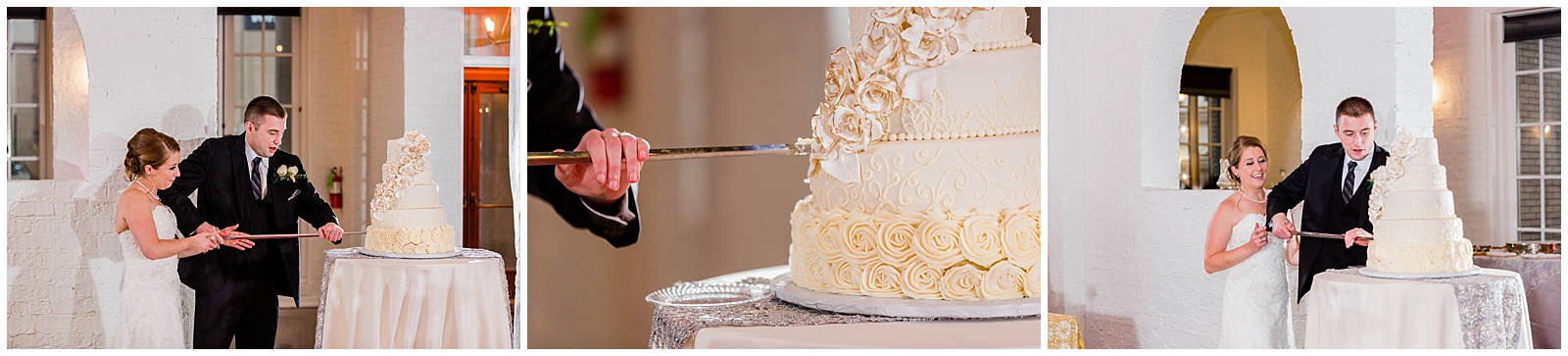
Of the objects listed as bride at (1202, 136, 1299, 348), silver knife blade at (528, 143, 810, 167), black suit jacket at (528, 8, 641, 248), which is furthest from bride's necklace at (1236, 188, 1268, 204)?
black suit jacket at (528, 8, 641, 248)

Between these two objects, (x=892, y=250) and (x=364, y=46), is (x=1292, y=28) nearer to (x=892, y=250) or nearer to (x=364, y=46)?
(x=892, y=250)

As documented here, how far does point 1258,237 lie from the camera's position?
283 cm

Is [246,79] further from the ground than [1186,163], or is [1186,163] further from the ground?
[246,79]

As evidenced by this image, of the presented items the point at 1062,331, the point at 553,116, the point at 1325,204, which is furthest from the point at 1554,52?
the point at 553,116

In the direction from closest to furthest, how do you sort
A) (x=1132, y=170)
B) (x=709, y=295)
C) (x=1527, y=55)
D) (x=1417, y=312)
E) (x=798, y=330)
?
(x=798, y=330) → (x=709, y=295) → (x=1417, y=312) → (x=1527, y=55) → (x=1132, y=170)

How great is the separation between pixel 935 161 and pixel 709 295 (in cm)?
75

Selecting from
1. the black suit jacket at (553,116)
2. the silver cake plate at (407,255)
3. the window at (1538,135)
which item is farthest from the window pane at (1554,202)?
the silver cake plate at (407,255)

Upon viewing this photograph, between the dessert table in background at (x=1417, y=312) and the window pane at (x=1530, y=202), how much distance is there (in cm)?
17

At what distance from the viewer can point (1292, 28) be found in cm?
285

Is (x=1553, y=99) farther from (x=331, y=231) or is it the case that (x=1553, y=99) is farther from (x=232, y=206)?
(x=232, y=206)

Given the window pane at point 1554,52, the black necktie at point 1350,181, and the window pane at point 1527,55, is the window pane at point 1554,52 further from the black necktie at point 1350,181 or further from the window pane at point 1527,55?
the black necktie at point 1350,181

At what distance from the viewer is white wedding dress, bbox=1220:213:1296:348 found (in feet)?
9.30

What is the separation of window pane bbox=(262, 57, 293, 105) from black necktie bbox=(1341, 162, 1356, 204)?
3.02m

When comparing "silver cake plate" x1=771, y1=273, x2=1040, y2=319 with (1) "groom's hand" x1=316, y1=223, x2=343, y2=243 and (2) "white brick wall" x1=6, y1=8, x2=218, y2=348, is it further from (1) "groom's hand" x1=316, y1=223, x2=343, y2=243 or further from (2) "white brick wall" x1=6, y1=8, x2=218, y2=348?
(2) "white brick wall" x1=6, y1=8, x2=218, y2=348
